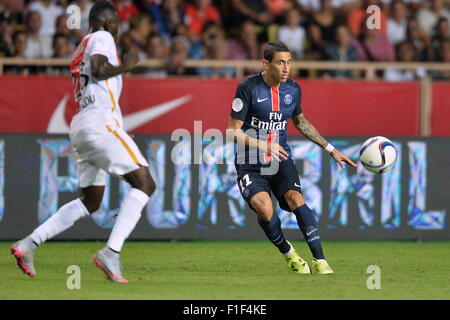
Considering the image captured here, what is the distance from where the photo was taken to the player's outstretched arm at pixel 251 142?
31.9 ft

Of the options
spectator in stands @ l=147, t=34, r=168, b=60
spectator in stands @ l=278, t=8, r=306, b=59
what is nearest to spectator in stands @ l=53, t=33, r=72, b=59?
spectator in stands @ l=147, t=34, r=168, b=60

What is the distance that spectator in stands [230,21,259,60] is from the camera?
634 inches

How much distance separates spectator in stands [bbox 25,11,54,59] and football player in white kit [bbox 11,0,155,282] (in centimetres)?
641

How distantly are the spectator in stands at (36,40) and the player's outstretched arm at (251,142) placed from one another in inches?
240

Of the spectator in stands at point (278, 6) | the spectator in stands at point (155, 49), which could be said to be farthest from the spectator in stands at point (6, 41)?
the spectator in stands at point (278, 6)

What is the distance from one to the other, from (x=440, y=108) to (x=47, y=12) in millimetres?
6080

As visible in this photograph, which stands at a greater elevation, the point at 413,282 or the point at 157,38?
the point at 157,38

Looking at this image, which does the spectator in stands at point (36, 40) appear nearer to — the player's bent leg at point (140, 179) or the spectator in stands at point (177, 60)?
the spectator in stands at point (177, 60)

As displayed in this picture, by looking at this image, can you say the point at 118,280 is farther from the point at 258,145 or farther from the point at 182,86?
the point at 182,86

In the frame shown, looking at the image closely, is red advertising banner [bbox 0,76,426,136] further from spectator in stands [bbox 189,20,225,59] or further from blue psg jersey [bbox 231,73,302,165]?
blue psg jersey [bbox 231,73,302,165]

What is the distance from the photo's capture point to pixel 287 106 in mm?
10109

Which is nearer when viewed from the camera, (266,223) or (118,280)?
(118,280)
